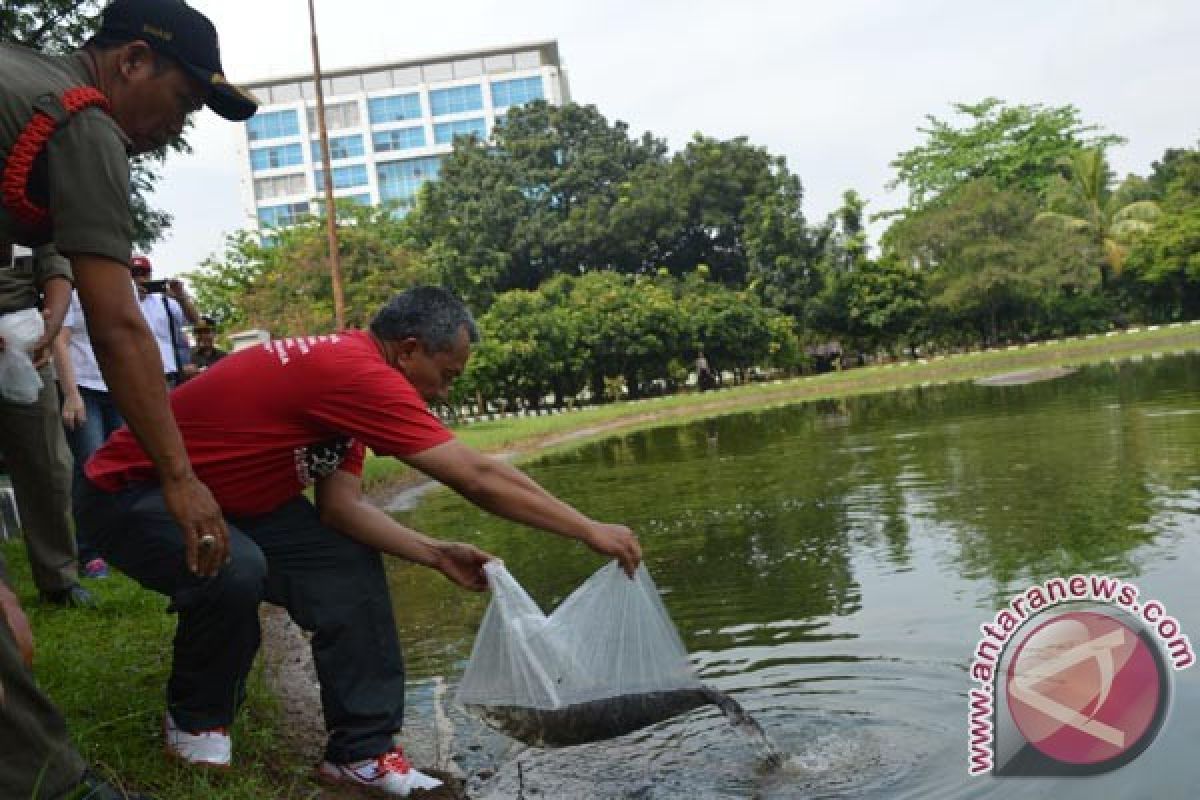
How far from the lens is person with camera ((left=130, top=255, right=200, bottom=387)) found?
6.37 meters

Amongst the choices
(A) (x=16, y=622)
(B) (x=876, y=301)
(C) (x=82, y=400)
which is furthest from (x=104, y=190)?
(B) (x=876, y=301)

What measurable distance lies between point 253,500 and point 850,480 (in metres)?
7.65

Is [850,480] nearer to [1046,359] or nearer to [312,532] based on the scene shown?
[312,532]

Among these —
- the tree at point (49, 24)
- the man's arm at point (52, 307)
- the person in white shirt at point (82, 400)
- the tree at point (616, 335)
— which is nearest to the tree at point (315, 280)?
the tree at point (616, 335)

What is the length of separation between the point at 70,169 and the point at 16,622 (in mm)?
904

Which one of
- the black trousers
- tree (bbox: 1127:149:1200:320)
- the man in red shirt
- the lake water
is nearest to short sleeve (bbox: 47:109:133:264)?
the man in red shirt

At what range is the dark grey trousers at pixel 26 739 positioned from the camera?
2170mm

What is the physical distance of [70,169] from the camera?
222 centimetres

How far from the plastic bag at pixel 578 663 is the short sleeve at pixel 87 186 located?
1567 mm

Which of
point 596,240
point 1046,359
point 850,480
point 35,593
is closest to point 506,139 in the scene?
point 596,240

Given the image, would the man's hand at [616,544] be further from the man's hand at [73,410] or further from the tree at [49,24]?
the tree at [49,24]

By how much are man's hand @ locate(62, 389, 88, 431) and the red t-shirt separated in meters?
2.27

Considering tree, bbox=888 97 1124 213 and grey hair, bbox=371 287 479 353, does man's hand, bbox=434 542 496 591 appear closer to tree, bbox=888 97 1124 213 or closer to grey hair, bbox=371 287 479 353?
grey hair, bbox=371 287 479 353

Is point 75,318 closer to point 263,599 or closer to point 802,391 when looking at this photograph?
point 263,599
